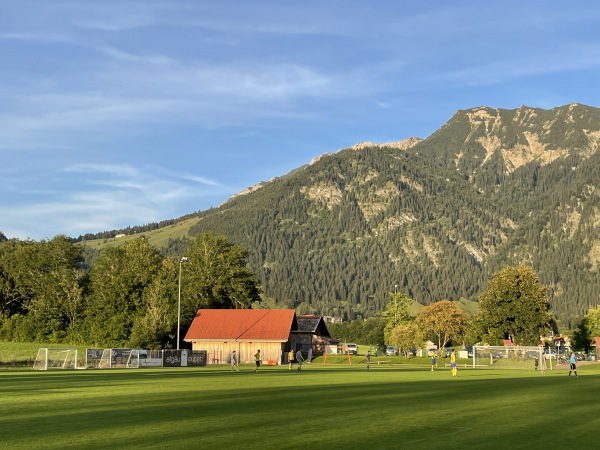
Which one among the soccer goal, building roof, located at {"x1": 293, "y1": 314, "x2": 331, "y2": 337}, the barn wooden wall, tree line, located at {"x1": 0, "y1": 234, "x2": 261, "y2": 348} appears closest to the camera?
the soccer goal

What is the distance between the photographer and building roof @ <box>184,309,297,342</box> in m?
102

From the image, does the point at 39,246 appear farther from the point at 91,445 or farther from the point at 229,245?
the point at 91,445

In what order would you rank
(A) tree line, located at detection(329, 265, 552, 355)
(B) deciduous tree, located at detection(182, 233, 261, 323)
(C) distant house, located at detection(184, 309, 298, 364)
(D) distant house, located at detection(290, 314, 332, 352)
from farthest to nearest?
1. (D) distant house, located at detection(290, 314, 332, 352)
2. (B) deciduous tree, located at detection(182, 233, 261, 323)
3. (A) tree line, located at detection(329, 265, 552, 355)
4. (C) distant house, located at detection(184, 309, 298, 364)

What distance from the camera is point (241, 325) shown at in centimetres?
10475

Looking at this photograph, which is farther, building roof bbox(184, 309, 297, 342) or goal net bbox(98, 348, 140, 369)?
building roof bbox(184, 309, 297, 342)

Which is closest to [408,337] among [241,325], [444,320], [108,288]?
[444,320]

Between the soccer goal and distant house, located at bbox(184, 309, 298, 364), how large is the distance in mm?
29767

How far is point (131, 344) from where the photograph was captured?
93750 millimetres

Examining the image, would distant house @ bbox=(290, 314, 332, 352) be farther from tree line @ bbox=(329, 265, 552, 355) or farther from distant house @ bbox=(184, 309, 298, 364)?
distant house @ bbox=(184, 309, 298, 364)

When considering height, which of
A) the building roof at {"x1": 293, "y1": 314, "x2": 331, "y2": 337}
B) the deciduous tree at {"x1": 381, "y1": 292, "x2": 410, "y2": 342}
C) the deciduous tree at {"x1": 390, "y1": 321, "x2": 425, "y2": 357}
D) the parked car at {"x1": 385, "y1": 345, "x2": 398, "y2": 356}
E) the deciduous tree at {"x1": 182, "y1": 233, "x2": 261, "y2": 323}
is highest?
the deciduous tree at {"x1": 182, "y1": 233, "x2": 261, "y2": 323}

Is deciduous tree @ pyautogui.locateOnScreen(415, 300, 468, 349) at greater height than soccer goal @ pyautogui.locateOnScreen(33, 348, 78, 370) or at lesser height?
greater

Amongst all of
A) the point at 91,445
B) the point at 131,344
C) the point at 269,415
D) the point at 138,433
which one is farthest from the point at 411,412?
the point at 131,344

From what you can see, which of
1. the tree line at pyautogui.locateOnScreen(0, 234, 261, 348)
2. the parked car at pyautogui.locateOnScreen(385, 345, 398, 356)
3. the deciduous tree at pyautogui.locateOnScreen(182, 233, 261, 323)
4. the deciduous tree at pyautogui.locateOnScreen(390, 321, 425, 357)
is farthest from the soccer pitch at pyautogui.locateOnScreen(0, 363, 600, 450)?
the parked car at pyautogui.locateOnScreen(385, 345, 398, 356)

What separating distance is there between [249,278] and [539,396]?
93.9 meters
